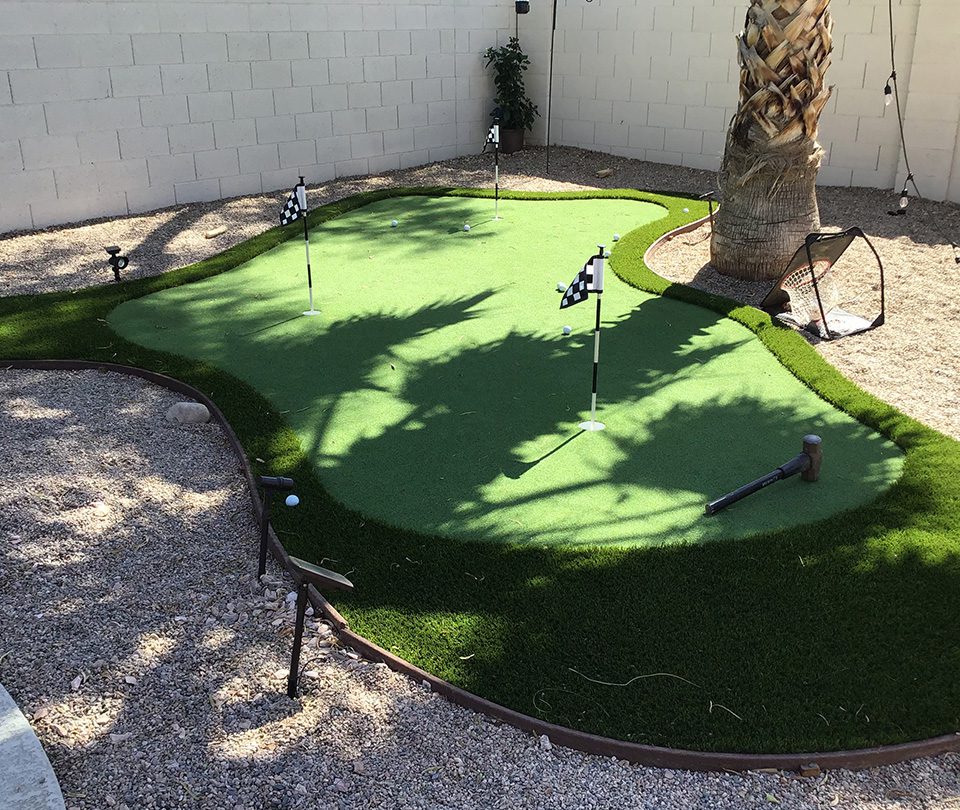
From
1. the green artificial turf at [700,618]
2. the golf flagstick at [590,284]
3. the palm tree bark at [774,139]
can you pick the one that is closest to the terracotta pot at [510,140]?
the palm tree bark at [774,139]

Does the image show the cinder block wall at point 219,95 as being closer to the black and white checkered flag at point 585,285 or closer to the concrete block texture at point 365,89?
the concrete block texture at point 365,89

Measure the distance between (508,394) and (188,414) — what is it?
6.32 feet

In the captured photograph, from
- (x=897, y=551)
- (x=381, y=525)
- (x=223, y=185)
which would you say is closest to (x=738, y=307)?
(x=897, y=551)

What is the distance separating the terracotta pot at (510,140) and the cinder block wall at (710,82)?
1.89ft

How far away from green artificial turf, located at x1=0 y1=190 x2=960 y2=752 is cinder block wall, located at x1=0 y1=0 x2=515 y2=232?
249 inches

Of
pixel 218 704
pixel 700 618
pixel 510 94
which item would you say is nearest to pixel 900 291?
pixel 700 618

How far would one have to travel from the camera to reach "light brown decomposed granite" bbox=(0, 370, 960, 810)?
2828 millimetres

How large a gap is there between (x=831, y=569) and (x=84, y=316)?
5.70 metres

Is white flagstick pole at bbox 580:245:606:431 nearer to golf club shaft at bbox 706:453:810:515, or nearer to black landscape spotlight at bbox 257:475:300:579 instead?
golf club shaft at bbox 706:453:810:515

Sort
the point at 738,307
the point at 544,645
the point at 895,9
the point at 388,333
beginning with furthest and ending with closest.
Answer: the point at 895,9 < the point at 738,307 < the point at 388,333 < the point at 544,645

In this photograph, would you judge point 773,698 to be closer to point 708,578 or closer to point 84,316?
point 708,578

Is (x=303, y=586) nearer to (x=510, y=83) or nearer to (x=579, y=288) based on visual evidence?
(x=579, y=288)

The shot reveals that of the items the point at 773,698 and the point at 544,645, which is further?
the point at 544,645

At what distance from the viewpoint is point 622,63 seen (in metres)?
12.9
